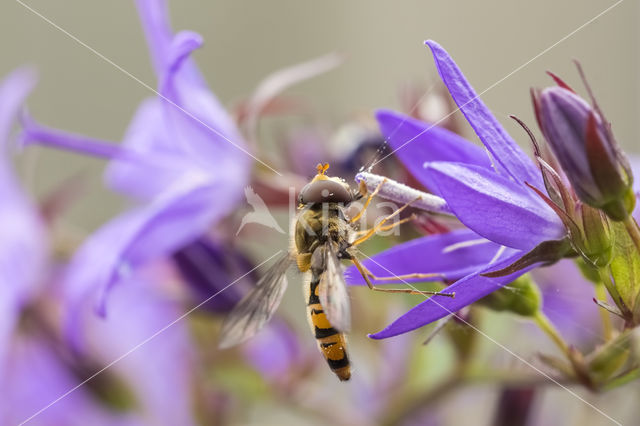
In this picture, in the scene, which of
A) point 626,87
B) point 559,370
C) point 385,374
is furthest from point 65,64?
point 559,370

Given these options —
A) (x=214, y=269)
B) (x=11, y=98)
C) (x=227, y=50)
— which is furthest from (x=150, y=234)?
(x=227, y=50)

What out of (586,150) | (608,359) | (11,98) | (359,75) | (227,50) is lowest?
(608,359)

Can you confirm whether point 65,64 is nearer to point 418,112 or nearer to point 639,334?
point 418,112

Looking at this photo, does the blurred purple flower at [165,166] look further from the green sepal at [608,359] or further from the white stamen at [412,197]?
the green sepal at [608,359]

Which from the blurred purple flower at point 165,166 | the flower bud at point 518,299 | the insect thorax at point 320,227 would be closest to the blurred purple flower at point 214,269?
the blurred purple flower at point 165,166

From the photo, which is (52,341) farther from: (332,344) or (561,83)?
(561,83)

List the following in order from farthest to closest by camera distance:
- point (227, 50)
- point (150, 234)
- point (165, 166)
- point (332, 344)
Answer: point (227, 50) < point (165, 166) < point (150, 234) < point (332, 344)
